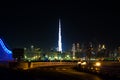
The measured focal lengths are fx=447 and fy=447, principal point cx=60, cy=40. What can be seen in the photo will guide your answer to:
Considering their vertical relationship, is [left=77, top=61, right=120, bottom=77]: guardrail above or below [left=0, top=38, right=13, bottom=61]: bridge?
below

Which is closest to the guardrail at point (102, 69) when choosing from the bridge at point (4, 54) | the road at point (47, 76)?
the road at point (47, 76)

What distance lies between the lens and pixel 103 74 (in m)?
50.3

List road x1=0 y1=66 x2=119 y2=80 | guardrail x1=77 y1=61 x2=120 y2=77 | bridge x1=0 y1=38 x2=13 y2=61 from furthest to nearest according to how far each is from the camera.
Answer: bridge x1=0 y1=38 x2=13 y2=61 < guardrail x1=77 y1=61 x2=120 y2=77 < road x1=0 y1=66 x2=119 y2=80

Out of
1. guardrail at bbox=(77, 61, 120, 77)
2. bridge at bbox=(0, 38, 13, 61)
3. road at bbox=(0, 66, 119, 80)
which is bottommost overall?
road at bbox=(0, 66, 119, 80)

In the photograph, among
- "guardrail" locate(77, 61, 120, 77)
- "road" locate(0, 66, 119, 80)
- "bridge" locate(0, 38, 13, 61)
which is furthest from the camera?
"bridge" locate(0, 38, 13, 61)

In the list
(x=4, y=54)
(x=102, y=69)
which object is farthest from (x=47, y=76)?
(x=4, y=54)

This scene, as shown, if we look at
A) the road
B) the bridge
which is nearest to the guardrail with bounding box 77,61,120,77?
the road

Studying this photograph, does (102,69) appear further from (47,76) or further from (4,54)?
(4,54)

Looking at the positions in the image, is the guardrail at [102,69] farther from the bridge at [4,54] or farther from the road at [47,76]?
the bridge at [4,54]

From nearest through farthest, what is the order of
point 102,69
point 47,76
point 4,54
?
point 47,76
point 102,69
point 4,54

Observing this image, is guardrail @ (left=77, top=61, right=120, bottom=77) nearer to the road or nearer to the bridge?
the road

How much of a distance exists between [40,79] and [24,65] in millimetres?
37094

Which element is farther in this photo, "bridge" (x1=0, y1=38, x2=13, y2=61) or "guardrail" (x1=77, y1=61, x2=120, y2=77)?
"bridge" (x1=0, y1=38, x2=13, y2=61)

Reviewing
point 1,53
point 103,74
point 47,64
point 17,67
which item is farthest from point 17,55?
point 1,53
